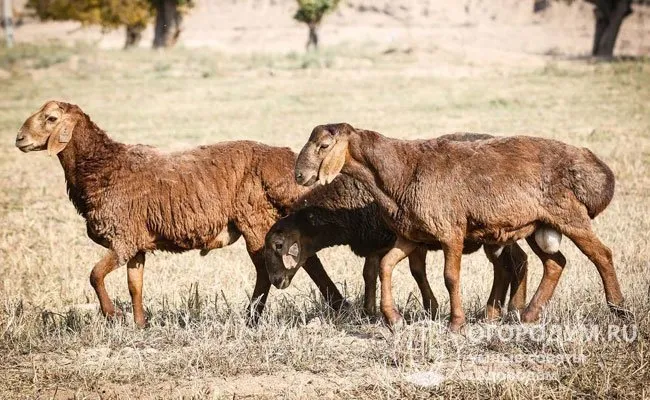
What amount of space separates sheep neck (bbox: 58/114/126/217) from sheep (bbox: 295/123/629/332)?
2.30 metres

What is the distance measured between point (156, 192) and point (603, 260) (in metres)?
4.05

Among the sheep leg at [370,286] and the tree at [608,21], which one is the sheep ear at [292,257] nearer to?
the sheep leg at [370,286]

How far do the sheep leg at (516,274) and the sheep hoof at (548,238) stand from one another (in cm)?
67

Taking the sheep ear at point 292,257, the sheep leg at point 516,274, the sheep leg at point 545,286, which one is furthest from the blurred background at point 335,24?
the sheep ear at point 292,257

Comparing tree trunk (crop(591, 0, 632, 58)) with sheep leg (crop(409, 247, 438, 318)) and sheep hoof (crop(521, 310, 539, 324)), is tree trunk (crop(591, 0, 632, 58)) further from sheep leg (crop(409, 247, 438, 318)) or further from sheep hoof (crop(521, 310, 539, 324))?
sheep hoof (crop(521, 310, 539, 324))

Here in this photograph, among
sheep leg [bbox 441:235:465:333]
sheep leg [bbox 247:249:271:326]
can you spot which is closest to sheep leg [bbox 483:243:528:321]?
sheep leg [bbox 441:235:465:333]

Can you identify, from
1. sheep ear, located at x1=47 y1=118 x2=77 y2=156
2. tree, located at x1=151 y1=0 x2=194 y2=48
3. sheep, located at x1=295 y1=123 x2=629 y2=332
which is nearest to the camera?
sheep, located at x1=295 y1=123 x2=629 y2=332

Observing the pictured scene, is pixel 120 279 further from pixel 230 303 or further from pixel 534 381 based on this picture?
pixel 534 381

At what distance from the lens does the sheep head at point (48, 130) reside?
8414 millimetres

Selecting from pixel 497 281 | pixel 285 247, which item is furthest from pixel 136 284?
pixel 497 281

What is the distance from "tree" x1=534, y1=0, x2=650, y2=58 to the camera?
157 feet

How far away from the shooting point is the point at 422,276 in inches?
341

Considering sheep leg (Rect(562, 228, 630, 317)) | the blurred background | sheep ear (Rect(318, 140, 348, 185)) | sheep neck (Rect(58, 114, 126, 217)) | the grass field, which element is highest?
sheep ear (Rect(318, 140, 348, 185))

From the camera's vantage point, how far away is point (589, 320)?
7.71m
